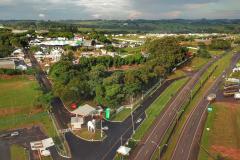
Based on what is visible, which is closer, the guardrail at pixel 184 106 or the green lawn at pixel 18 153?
the green lawn at pixel 18 153

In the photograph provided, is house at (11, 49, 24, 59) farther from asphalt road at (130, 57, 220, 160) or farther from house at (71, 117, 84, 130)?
house at (71, 117, 84, 130)

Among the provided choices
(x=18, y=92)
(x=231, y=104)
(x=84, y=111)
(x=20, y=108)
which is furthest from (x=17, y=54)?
(x=231, y=104)

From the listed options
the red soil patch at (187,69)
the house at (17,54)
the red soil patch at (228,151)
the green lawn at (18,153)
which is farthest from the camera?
the house at (17,54)

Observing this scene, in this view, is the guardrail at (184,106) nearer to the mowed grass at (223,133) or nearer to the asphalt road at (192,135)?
the asphalt road at (192,135)

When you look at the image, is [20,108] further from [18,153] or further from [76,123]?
[18,153]

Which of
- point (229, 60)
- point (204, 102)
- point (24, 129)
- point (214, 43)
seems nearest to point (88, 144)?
point (24, 129)

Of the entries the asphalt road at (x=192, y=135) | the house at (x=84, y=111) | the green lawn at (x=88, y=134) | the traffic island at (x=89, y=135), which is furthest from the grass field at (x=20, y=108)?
the asphalt road at (x=192, y=135)

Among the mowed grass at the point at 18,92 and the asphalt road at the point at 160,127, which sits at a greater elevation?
the mowed grass at the point at 18,92
